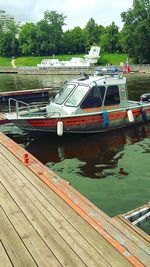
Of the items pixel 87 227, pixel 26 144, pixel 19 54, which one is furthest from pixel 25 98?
pixel 19 54

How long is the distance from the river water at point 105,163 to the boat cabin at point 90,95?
4.87 feet

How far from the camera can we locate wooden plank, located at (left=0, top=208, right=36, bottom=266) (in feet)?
16.0

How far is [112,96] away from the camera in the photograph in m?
15.8

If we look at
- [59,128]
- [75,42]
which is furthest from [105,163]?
[75,42]

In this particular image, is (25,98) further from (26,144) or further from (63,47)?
(63,47)

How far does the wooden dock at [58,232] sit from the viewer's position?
4891 millimetres

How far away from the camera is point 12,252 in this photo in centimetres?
508

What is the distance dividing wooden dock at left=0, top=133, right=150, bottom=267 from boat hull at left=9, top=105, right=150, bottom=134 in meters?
6.32

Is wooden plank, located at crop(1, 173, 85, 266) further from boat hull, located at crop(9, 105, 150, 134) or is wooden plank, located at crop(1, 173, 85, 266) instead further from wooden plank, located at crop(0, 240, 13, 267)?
boat hull, located at crop(9, 105, 150, 134)

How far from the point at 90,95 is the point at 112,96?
63.9 inches

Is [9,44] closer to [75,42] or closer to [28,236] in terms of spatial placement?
[75,42]

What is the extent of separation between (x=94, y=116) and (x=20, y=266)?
1086 centimetres

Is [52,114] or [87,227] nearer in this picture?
[87,227]

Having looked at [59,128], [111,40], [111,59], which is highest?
[111,40]
